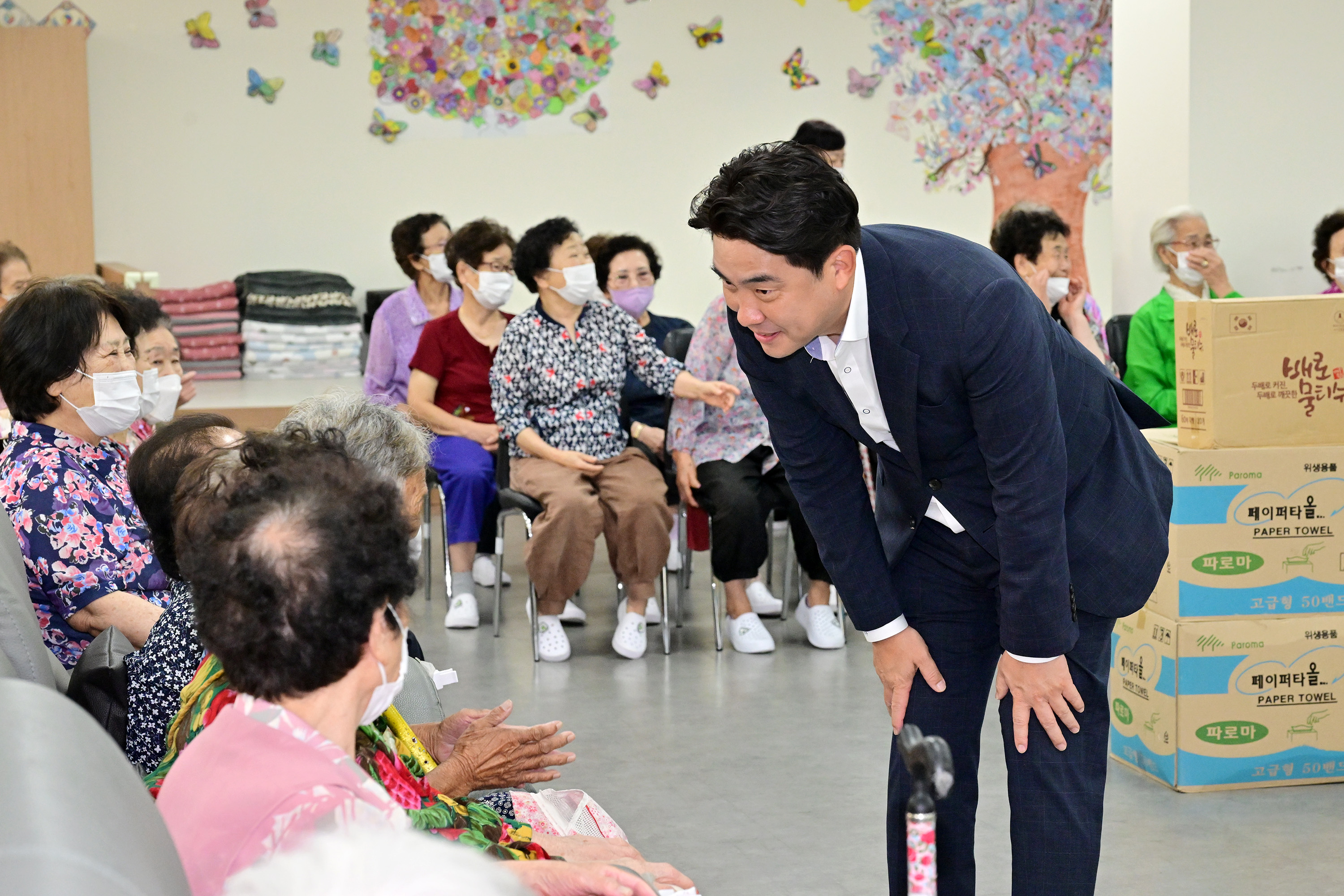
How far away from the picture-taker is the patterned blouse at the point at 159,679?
181 centimetres

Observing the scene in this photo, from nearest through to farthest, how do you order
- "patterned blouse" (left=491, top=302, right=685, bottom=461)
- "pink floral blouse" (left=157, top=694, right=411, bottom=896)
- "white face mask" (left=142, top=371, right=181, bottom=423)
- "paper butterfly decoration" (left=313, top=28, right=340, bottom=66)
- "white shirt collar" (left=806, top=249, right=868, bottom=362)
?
"pink floral blouse" (left=157, top=694, right=411, bottom=896) → "white shirt collar" (left=806, top=249, right=868, bottom=362) → "white face mask" (left=142, top=371, right=181, bottom=423) → "patterned blouse" (left=491, top=302, right=685, bottom=461) → "paper butterfly decoration" (left=313, top=28, right=340, bottom=66)

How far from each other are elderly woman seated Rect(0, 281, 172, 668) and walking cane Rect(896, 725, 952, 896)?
1489 mm

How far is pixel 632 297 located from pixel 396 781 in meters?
3.75

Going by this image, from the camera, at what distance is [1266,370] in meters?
2.72

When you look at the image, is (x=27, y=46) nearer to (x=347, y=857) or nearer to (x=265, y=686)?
(x=265, y=686)

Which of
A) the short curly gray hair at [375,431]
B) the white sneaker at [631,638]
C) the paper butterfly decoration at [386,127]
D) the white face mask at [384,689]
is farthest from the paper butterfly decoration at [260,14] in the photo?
the white face mask at [384,689]

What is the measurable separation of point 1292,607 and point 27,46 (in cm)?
593

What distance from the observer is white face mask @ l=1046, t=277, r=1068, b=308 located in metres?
4.45

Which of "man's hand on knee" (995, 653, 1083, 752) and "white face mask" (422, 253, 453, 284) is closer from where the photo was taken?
"man's hand on knee" (995, 653, 1083, 752)

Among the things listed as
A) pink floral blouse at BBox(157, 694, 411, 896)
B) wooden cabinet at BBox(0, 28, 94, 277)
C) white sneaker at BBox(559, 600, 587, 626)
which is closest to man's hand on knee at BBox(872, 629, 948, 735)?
pink floral blouse at BBox(157, 694, 411, 896)

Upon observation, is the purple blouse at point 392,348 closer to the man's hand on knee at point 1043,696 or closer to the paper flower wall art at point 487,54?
the paper flower wall art at point 487,54

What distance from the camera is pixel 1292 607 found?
9.27 ft

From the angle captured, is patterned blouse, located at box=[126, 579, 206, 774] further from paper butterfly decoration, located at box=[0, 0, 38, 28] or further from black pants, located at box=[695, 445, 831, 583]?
paper butterfly decoration, located at box=[0, 0, 38, 28]

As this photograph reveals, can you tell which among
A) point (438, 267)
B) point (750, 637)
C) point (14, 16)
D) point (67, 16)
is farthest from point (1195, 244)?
point (14, 16)
